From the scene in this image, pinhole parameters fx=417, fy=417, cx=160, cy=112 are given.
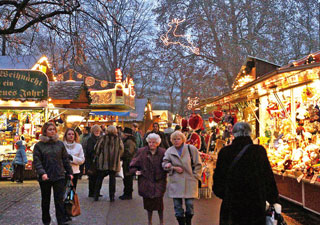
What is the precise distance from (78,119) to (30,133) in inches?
114

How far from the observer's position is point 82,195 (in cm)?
1045

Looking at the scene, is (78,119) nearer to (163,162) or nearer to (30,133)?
(30,133)

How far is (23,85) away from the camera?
1303cm

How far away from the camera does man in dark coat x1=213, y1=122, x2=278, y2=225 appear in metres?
4.14

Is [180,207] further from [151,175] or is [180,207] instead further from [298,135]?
[298,135]

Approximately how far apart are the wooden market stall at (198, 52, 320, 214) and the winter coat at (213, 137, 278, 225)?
9.25 feet

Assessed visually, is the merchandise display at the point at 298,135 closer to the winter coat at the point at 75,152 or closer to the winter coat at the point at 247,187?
the winter coat at the point at 247,187

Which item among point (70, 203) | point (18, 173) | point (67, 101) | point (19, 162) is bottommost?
point (18, 173)

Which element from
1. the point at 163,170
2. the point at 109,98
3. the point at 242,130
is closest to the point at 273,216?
the point at 242,130

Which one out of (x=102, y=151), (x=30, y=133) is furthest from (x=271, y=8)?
(x=102, y=151)

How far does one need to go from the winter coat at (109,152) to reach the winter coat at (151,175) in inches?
108

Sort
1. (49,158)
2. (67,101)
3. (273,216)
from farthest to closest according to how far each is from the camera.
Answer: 1. (67,101)
2. (49,158)
3. (273,216)

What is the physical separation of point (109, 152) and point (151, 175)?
305cm

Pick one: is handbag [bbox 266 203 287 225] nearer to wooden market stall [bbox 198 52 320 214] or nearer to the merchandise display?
wooden market stall [bbox 198 52 320 214]
